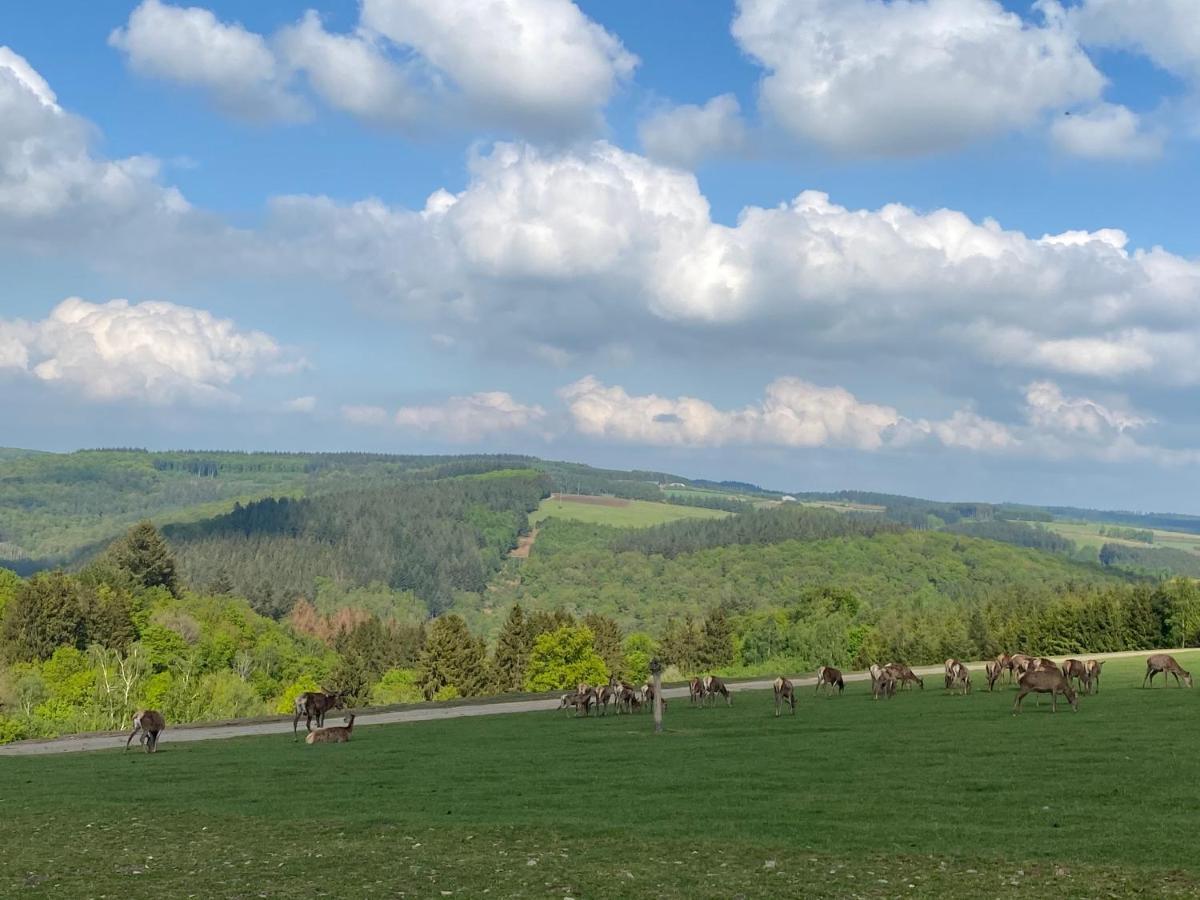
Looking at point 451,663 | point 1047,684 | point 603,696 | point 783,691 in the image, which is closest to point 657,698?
point 783,691

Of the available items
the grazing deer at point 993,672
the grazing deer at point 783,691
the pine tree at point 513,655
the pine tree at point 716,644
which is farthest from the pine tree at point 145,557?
the grazing deer at point 993,672

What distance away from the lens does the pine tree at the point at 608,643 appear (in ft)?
420

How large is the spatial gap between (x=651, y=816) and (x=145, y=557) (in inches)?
5686

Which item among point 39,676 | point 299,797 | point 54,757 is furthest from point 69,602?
point 299,797

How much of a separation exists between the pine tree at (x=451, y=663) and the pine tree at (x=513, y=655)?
314 cm

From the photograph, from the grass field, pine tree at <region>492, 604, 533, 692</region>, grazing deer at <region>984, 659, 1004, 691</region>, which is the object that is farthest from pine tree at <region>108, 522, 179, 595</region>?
grazing deer at <region>984, 659, 1004, 691</region>

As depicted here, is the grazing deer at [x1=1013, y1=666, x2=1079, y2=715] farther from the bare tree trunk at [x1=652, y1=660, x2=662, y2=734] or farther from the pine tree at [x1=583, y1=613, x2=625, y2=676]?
the pine tree at [x1=583, y1=613, x2=625, y2=676]

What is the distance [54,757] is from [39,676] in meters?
73.4

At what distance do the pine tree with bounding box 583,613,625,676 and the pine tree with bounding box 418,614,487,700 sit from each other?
18.4 m

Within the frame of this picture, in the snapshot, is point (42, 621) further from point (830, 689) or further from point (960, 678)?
point (960, 678)

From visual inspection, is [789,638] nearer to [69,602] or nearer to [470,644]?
[470,644]

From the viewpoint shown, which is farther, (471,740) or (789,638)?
(789,638)

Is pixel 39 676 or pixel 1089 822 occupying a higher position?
pixel 1089 822

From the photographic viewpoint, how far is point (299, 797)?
78.2ft
